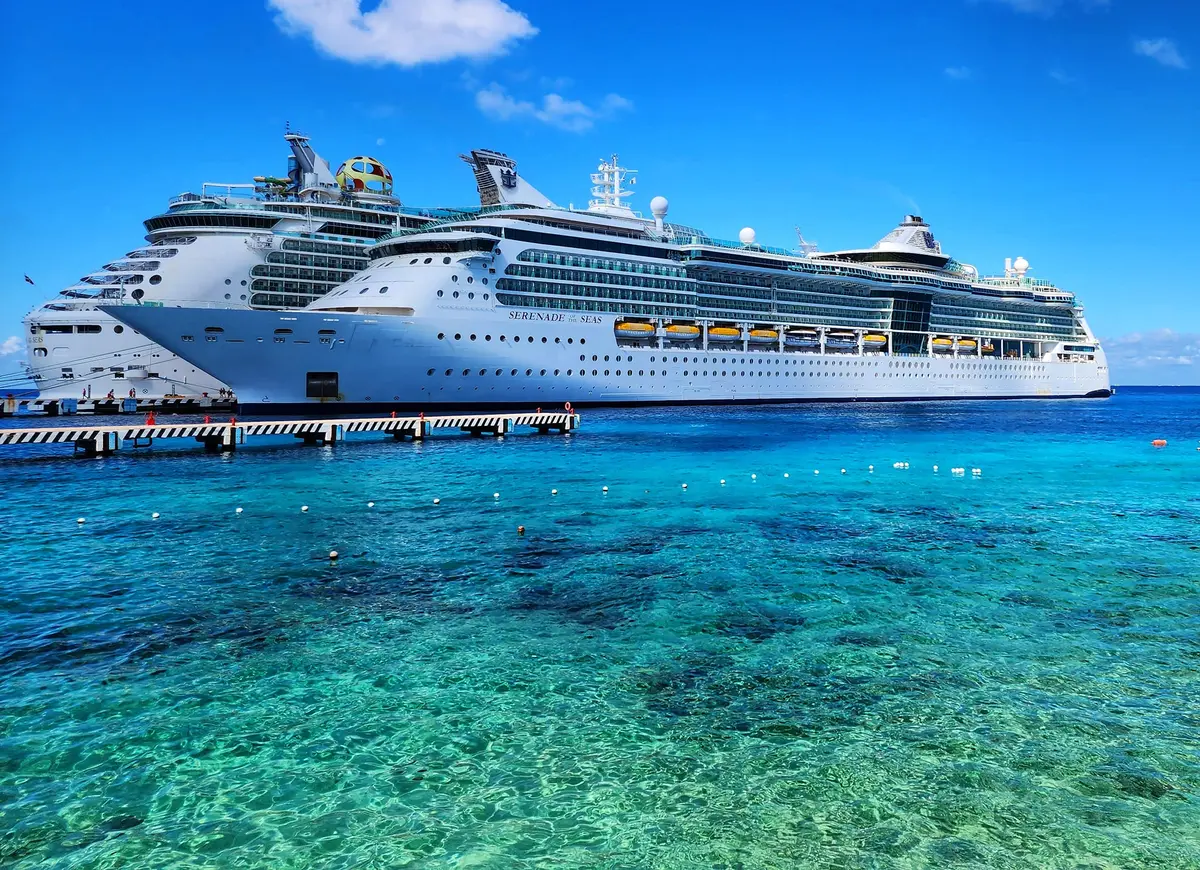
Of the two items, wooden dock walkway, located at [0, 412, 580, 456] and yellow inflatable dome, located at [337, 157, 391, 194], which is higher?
yellow inflatable dome, located at [337, 157, 391, 194]

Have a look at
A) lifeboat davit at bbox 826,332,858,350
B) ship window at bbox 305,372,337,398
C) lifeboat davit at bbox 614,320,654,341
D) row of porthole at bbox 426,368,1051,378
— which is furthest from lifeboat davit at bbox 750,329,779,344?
ship window at bbox 305,372,337,398

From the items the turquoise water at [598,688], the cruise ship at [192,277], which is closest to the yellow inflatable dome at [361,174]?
the cruise ship at [192,277]

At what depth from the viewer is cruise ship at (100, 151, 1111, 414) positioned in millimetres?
54906

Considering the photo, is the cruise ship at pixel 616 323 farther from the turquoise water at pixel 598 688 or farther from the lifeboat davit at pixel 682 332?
the turquoise water at pixel 598 688

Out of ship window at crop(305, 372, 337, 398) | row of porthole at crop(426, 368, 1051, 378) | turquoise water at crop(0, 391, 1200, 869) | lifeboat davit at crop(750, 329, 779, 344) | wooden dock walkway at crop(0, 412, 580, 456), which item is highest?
lifeboat davit at crop(750, 329, 779, 344)

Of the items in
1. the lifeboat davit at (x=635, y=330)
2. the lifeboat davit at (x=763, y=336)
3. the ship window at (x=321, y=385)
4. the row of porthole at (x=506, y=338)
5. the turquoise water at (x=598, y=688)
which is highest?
the lifeboat davit at (x=763, y=336)

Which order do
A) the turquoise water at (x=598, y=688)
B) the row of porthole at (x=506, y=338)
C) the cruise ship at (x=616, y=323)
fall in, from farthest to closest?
1. the row of porthole at (x=506, y=338)
2. the cruise ship at (x=616, y=323)
3. the turquoise water at (x=598, y=688)

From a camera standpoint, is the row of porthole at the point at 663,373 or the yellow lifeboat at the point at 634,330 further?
the yellow lifeboat at the point at 634,330

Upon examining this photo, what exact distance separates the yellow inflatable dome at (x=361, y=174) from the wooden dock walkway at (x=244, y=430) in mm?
40679

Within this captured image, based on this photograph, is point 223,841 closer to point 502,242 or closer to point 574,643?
point 574,643

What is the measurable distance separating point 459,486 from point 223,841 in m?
23.1

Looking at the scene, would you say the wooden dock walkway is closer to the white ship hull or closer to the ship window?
the ship window

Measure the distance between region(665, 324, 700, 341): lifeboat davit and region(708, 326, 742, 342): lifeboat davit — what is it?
211 centimetres

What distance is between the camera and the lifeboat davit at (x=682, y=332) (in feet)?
250
